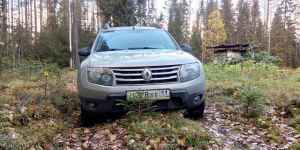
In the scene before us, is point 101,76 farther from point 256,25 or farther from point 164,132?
point 256,25

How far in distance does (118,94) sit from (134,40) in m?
1.94

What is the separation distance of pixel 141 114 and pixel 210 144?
1.11 meters

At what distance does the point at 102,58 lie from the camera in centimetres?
574

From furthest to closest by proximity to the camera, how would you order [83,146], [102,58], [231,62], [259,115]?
[231,62] < [259,115] < [102,58] < [83,146]

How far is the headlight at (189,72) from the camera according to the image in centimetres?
546

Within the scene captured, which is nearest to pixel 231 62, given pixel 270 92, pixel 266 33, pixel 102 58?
pixel 270 92

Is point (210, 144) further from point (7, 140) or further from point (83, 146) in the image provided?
point (7, 140)

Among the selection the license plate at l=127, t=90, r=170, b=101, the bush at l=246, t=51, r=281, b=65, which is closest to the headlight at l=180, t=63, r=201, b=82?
the license plate at l=127, t=90, r=170, b=101

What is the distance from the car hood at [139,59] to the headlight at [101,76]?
0.09 meters

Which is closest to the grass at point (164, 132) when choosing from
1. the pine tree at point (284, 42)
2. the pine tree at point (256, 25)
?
the pine tree at point (284, 42)

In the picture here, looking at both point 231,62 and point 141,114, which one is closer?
point 141,114

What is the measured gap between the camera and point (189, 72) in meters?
5.53

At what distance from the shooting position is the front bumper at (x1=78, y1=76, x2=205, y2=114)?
5273 mm

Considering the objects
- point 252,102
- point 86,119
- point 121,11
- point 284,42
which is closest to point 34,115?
point 86,119
